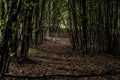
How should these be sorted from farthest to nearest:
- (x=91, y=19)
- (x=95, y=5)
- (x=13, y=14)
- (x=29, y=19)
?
(x=91, y=19), (x=95, y=5), (x=29, y=19), (x=13, y=14)

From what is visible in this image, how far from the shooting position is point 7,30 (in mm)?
5762

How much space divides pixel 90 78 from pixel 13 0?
6723 millimetres

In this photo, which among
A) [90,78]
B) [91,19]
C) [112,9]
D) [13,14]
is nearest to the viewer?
[13,14]

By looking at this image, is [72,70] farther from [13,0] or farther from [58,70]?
[13,0]

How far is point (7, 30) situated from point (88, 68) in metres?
8.48

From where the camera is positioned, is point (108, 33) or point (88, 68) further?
point (108, 33)

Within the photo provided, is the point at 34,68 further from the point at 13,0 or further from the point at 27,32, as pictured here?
the point at 13,0

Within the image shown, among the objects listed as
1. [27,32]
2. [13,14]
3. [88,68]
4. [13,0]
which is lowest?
[88,68]

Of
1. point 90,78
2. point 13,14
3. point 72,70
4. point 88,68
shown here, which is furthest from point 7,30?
point 88,68

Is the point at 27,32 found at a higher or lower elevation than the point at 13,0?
lower

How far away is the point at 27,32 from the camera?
13.8 meters

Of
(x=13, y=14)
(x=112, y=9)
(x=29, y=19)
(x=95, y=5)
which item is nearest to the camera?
(x=13, y=14)

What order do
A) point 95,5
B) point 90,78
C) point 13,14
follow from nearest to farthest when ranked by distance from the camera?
point 13,14
point 90,78
point 95,5

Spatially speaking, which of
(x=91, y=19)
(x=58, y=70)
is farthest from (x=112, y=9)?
(x=58, y=70)
